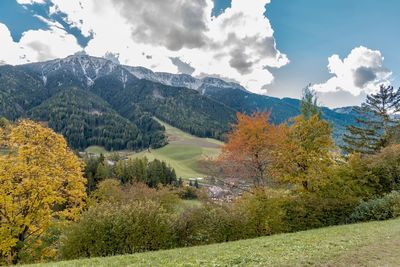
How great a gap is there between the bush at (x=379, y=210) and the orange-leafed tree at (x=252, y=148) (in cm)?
1026

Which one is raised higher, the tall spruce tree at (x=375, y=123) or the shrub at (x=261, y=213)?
the tall spruce tree at (x=375, y=123)

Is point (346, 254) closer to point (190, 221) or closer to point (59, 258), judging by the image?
point (190, 221)

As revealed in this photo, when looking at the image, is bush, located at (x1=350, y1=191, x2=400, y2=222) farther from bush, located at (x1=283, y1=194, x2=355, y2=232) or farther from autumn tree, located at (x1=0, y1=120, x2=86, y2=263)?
autumn tree, located at (x1=0, y1=120, x2=86, y2=263)

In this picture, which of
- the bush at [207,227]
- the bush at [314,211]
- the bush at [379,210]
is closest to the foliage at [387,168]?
the bush at [379,210]

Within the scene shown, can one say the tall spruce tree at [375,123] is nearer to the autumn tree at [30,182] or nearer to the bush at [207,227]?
the bush at [207,227]

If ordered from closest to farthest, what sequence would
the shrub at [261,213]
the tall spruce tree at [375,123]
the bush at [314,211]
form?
the shrub at [261,213]
the bush at [314,211]
the tall spruce tree at [375,123]

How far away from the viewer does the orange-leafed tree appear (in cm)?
3403

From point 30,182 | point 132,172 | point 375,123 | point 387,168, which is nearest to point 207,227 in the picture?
point 30,182

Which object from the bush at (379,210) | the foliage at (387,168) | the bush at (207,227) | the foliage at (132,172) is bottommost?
the foliage at (132,172)

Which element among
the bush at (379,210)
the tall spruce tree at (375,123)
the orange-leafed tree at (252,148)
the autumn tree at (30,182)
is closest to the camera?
the autumn tree at (30,182)

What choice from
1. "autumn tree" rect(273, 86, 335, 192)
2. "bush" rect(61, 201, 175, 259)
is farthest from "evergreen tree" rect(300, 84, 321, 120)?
"bush" rect(61, 201, 175, 259)

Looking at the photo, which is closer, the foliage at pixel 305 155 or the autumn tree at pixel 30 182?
the autumn tree at pixel 30 182

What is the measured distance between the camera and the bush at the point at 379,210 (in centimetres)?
2995

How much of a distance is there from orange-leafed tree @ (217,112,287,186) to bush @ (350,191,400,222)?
1026cm
